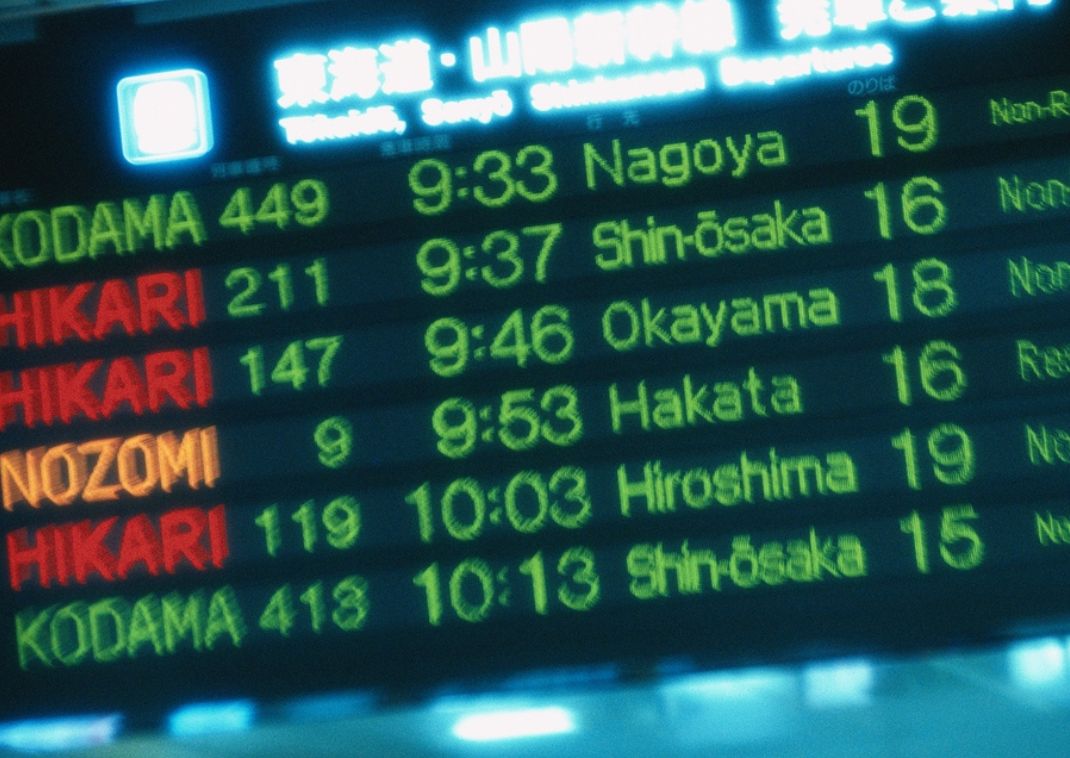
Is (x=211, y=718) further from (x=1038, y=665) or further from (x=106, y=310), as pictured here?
(x=1038, y=665)

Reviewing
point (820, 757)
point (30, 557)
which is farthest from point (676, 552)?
point (30, 557)

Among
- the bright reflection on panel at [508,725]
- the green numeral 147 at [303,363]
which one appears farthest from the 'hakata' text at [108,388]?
the bright reflection on panel at [508,725]

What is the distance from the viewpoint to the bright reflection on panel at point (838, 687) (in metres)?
2.97

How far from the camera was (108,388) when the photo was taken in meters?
2.99

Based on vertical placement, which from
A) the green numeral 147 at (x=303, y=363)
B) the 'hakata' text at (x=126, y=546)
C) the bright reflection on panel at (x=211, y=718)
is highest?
the green numeral 147 at (x=303, y=363)

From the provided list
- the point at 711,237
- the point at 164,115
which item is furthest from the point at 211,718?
the point at 711,237

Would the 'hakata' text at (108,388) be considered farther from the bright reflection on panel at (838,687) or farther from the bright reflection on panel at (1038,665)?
the bright reflection on panel at (1038,665)

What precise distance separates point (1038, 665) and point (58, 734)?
2.12 m

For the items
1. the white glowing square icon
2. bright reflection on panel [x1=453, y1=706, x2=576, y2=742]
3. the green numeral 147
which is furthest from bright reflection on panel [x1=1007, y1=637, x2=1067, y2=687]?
the white glowing square icon

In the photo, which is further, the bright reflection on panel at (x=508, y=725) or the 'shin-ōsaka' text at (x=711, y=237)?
the bright reflection on panel at (x=508, y=725)

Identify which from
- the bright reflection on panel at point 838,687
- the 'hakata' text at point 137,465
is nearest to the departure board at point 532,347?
the 'hakata' text at point 137,465

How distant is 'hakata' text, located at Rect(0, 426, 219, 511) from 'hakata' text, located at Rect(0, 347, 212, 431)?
64 millimetres

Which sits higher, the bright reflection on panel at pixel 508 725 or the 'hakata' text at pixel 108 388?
the 'hakata' text at pixel 108 388

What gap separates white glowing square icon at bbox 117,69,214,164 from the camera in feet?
9.91
